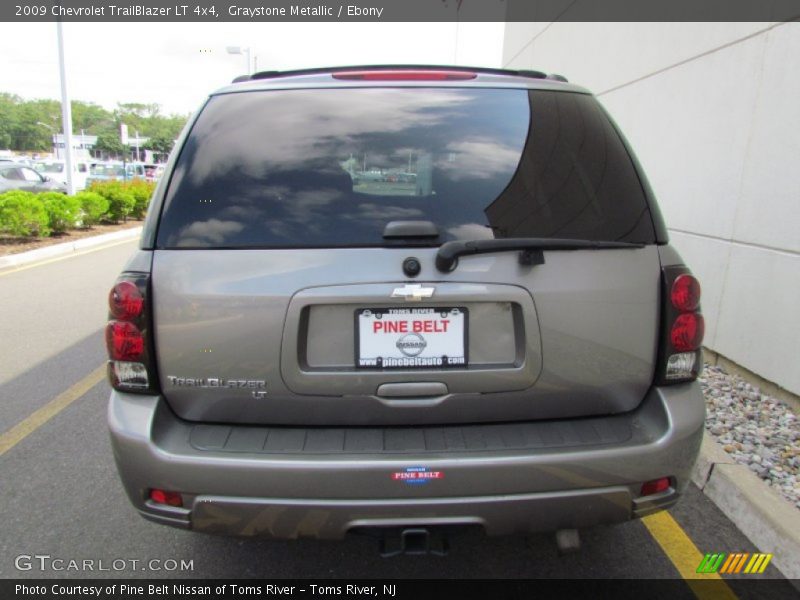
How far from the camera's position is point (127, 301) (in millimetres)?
1911

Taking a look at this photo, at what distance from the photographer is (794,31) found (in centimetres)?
396

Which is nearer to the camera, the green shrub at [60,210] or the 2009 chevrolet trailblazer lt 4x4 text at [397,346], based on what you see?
the 2009 chevrolet trailblazer lt 4x4 text at [397,346]

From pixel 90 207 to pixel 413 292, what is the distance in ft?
47.9

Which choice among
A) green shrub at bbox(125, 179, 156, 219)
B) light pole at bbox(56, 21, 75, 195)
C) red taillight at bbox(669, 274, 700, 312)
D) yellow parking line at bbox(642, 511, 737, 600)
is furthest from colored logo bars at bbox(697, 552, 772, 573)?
light pole at bbox(56, 21, 75, 195)

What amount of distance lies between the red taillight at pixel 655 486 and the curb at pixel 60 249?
9159mm

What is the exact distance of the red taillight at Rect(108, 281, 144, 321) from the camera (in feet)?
6.25

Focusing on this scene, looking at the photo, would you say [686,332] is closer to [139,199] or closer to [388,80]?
[388,80]

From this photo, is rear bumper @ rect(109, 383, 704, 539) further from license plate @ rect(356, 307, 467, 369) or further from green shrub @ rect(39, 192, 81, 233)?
green shrub @ rect(39, 192, 81, 233)

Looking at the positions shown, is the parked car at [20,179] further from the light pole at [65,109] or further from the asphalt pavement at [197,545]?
the asphalt pavement at [197,545]

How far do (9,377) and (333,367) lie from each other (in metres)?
4.01

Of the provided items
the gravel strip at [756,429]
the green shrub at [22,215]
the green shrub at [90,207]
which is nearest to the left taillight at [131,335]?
the gravel strip at [756,429]

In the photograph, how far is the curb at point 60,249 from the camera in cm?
953

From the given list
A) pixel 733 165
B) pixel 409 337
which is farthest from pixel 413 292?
pixel 733 165

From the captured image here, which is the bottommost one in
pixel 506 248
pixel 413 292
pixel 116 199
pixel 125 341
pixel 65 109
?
pixel 116 199
